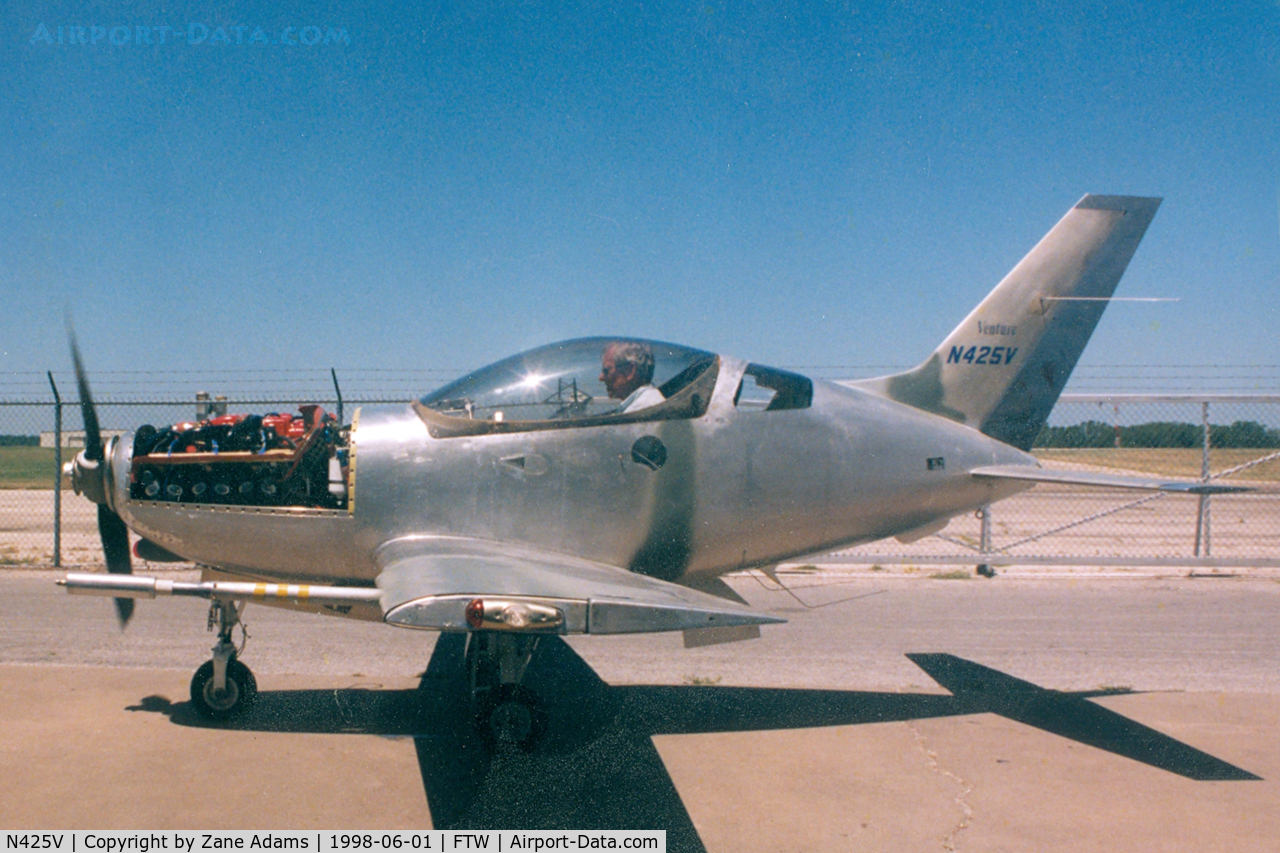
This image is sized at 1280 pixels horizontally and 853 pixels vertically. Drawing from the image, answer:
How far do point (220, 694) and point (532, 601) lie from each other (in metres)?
2.68

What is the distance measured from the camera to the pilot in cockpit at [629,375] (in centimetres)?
537

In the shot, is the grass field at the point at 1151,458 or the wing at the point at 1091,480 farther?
the grass field at the point at 1151,458

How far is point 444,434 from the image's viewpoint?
519 centimetres

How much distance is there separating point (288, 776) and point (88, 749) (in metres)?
1.22

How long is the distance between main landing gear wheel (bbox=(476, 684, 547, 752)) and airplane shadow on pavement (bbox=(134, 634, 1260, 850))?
9cm

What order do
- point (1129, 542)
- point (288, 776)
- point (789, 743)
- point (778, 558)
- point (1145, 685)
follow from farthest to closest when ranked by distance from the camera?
point (1129, 542) → point (1145, 685) → point (778, 558) → point (789, 743) → point (288, 776)

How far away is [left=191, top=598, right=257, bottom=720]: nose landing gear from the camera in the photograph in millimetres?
5168

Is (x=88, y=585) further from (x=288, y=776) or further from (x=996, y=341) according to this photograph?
(x=996, y=341)

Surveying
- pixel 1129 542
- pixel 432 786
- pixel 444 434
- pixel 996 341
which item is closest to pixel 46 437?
pixel 444 434

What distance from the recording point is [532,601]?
373 centimetres

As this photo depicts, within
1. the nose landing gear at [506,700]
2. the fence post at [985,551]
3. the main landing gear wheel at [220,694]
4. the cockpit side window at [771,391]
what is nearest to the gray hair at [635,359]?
the cockpit side window at [771,391]

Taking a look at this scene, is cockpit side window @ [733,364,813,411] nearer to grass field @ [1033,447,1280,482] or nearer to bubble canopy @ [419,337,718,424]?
bubble canopy @ [419,337,718,424]

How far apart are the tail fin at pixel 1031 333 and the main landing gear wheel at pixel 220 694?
4.79 meters

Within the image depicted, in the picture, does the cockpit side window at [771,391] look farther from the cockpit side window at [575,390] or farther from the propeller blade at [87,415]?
the propeller blade at [87,415]
